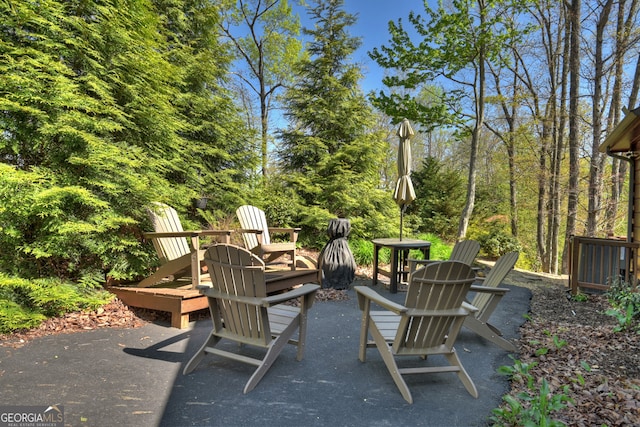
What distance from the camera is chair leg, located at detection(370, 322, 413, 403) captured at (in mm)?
1997

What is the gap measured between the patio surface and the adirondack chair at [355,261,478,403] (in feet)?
0.46

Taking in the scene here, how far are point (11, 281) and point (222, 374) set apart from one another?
6.92 feet

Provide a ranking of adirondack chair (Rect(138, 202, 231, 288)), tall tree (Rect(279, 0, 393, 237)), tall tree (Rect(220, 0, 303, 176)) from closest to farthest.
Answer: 1. adirondack chair (Rect(138, 202, 231, 288))
2. tall tree (Rect(279, 0, 393, 237))
3. tall tree (Rect(220, 0, 303, 176))

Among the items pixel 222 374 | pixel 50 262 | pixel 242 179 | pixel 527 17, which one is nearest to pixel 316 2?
pixel 242 179

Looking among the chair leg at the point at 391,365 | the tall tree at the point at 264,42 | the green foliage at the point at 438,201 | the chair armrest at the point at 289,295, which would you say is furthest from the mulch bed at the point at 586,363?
the tall tree at the point at 264,42

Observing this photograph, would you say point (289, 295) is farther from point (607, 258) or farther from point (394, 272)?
point (607, 258)

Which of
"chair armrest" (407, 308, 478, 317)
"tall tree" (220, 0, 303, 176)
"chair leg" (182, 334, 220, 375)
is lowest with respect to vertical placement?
"chair leg" (182, 334, 220, 375)

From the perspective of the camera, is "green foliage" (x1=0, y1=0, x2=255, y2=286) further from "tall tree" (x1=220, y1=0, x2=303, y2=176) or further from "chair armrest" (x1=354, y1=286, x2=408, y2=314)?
"tall tree" (x1=220, y1=0, x2=303, y2=176)

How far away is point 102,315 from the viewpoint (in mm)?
3338

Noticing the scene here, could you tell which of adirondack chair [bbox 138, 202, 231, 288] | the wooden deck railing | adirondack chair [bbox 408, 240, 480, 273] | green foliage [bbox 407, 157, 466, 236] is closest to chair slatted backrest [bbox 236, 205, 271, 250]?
adirondack chair [bbox 138, 202, 231, 288]

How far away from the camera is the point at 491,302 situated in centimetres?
292

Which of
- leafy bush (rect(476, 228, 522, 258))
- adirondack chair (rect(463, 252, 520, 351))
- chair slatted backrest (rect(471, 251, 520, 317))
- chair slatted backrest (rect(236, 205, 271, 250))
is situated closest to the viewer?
adirondack chair (rect(463, 252, 520, 351))

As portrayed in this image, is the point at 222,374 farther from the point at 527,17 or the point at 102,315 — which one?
the point at 527,17

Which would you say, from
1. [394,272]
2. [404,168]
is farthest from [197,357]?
[404,168]
